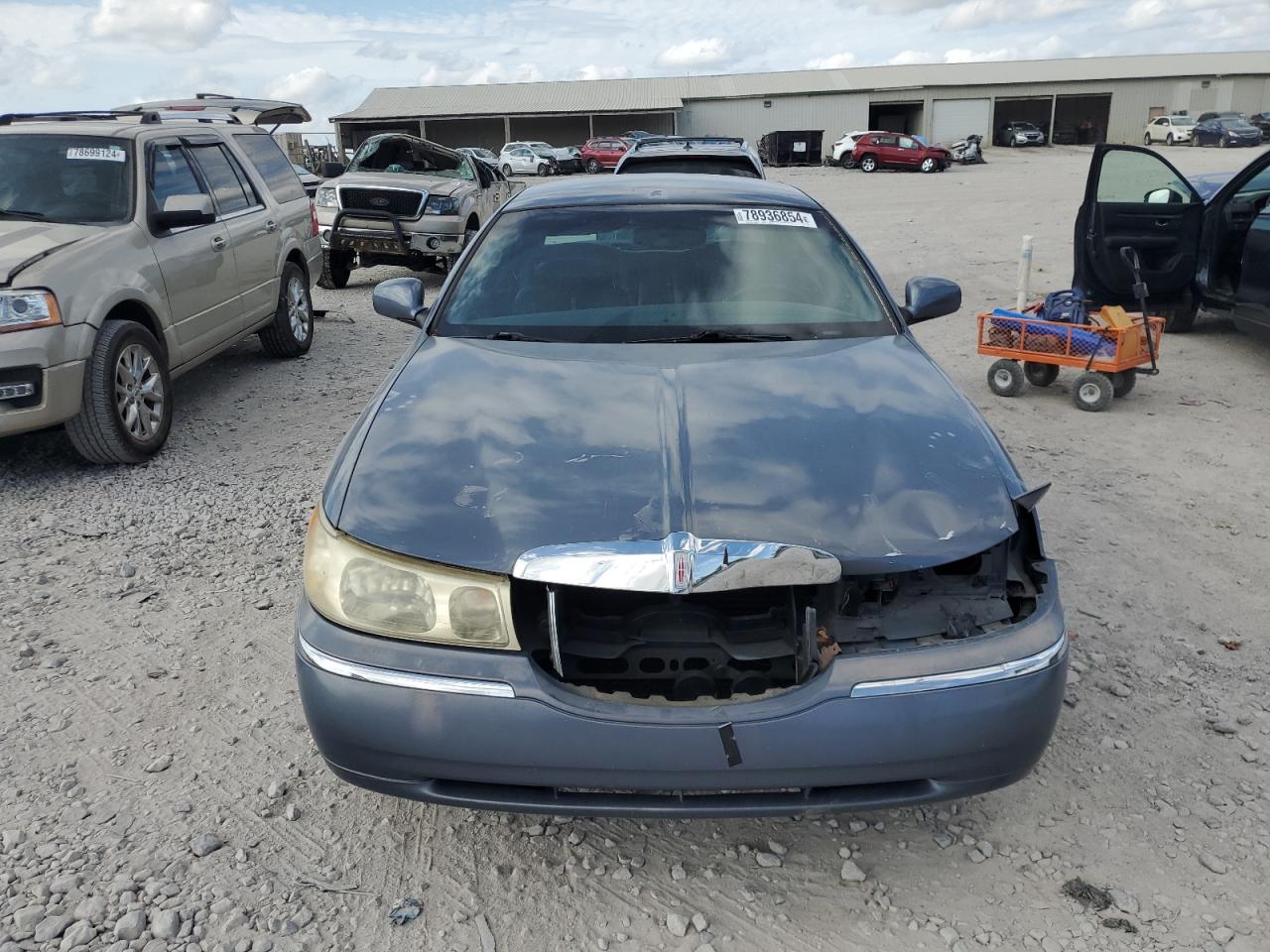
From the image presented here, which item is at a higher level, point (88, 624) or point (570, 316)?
point (570, 316)

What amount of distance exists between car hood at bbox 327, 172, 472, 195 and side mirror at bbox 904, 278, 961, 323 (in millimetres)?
7843

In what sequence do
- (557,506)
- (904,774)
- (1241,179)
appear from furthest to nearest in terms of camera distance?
(1241,179)
(557,506)
(904,774)

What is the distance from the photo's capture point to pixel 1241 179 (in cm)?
718

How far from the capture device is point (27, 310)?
4.66 m

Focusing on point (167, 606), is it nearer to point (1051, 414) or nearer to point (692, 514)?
point (692, 514)

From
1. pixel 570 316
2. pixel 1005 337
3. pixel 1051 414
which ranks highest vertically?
pixel 570 316

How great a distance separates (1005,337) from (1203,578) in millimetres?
2913

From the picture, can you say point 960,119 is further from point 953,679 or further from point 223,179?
point 953,679

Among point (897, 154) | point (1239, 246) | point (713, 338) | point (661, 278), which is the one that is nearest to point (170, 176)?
point (661, 278)

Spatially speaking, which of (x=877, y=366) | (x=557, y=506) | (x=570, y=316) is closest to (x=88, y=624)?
(x=570, y=316)

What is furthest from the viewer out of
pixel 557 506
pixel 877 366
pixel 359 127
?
pixel 359 127

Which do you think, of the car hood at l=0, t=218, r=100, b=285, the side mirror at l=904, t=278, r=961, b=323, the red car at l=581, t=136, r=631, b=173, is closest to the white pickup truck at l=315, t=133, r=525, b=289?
the car hood at l=0, t=218, r=100, b=285

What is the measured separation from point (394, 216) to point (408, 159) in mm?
1631

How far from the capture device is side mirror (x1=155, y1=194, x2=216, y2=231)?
5527 millimetres
